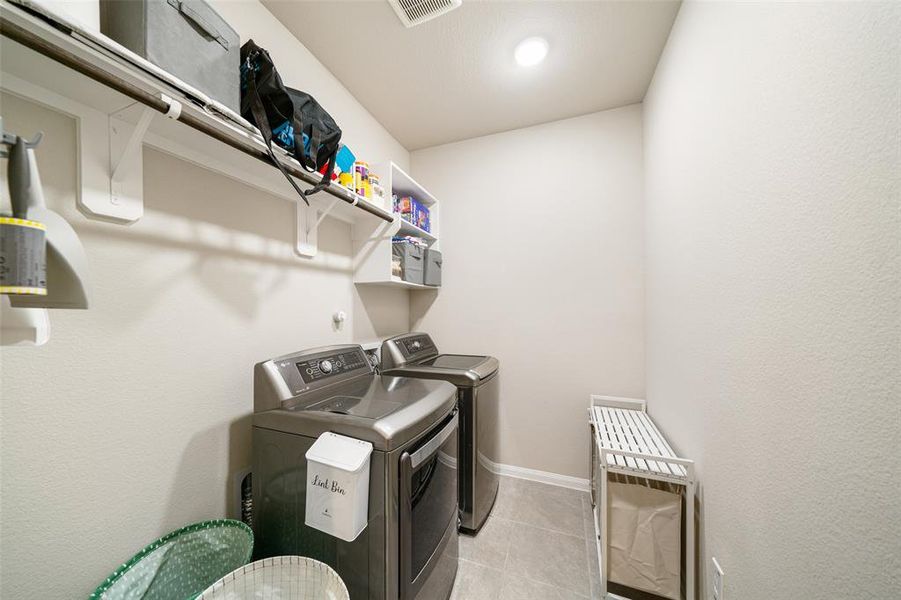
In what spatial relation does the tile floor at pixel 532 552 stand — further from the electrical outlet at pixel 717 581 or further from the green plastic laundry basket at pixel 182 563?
the green plastic laundry basket at pixel 182 563

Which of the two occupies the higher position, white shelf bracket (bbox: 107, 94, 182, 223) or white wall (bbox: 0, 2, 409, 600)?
white shelf bracket (bbox: 107, 94, 182, 223)

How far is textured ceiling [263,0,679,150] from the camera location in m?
1.43

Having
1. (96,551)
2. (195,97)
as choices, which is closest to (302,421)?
(96,551)

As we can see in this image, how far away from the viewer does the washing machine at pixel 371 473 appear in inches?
35.1

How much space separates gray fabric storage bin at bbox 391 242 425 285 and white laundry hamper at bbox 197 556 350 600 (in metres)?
1.44

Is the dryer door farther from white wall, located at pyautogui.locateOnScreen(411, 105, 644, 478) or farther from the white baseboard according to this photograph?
white wall, located at pyautogui.locateOnScreen(411, 105, 644, 478)

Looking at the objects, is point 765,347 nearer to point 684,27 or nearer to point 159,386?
point 684,27

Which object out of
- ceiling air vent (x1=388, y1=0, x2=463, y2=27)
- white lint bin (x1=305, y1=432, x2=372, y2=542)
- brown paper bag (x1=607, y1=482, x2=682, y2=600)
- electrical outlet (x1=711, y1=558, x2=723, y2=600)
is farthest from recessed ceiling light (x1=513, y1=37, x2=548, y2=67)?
electrical outlet (x1=711, y1=558, x2=723, y2=600)

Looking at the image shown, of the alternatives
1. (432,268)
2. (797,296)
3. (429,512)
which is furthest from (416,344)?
(797,296)

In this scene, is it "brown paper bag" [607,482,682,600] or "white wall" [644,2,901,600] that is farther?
"brown paper bag" [607,482,682,600]

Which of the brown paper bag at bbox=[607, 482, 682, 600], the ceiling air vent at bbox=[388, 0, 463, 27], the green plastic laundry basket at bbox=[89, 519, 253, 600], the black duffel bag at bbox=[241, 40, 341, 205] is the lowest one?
the brown paper bag at bbox=[607, 482, 682, 600]

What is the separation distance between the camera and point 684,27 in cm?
134

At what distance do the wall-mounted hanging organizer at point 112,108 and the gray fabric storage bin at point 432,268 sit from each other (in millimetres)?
1168

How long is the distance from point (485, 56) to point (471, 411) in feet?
6.68
